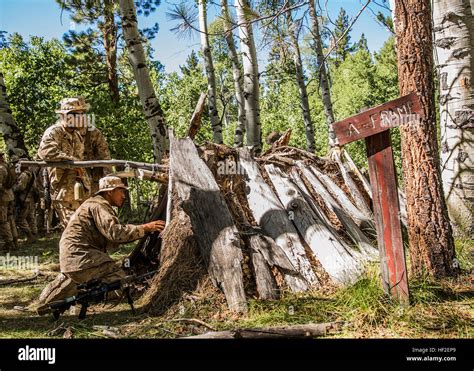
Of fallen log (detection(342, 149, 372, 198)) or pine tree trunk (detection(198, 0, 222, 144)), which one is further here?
pine tree trunk (detection(198, 0, 222, 144))

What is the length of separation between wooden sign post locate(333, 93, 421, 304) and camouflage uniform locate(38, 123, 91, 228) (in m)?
3.50

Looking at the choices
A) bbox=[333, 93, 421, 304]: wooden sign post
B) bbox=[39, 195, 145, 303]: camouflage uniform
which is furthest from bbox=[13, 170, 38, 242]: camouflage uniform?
bbox=[333, 93, 421, 304]: wooden sign post

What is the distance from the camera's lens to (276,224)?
4.59 m

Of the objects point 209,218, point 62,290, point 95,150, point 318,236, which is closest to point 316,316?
point 318,236

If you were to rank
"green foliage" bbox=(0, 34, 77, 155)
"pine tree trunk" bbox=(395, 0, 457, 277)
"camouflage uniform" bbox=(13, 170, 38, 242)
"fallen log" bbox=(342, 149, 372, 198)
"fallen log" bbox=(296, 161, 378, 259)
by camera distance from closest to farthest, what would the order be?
"pine tree trunk" bbox=(395, 0, 457, 277), "fallen log" bbox=(296, 161, 378, 259), "fallen log" bbox=(342, 149, 372, 198), "camouflage uniform" bbox=(13, 170, 38, 242), "green foliage" bbox=(0, 34, 77, 155)

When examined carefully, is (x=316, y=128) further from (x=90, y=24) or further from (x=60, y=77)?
(x=60, y=77)

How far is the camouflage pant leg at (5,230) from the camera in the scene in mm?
7785

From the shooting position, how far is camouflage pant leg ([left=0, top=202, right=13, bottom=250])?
779cm

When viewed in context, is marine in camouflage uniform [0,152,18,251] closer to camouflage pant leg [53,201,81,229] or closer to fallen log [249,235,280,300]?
camouflage pant leg [53,201,81,229]

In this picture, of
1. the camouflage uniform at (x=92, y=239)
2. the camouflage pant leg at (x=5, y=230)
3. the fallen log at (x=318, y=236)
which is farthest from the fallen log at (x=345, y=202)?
the camouflage pant leg at (x=5, y=230)
